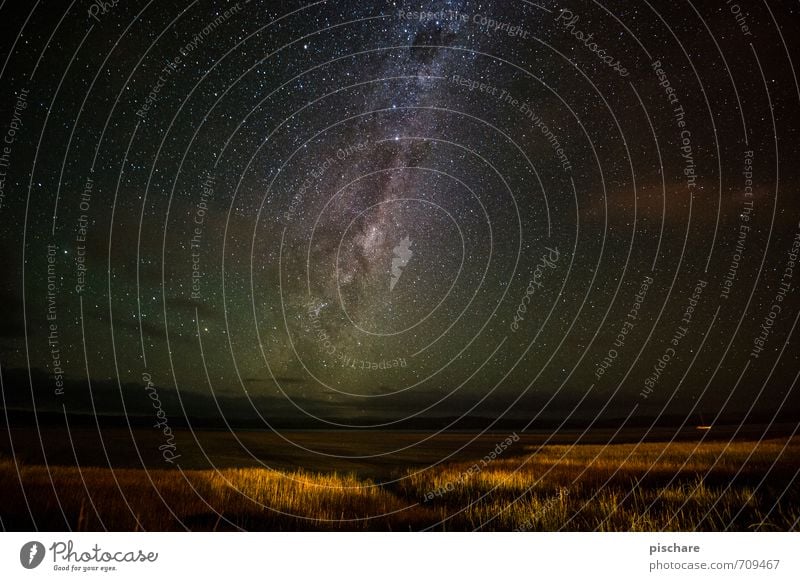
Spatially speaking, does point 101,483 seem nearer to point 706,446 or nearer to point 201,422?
point 201,422

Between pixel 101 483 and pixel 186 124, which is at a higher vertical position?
pixel 186 124

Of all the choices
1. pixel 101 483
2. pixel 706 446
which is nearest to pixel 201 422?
pixel 101 483

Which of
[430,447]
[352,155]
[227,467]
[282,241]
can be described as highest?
[352,155]

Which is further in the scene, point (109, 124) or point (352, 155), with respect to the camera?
point (352, 155)

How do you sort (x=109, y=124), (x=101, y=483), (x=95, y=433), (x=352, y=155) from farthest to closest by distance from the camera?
1. (x=95, y=433)
2. (x=352, y=155)
3. (x=109, y=124)
4. (x=101, y=483)
